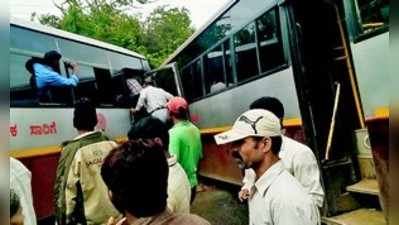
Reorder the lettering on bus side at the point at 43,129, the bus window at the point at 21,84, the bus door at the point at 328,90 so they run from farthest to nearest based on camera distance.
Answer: the lettering on bus side at the point at 43,129 → the bus window at the point at 21,84 → the bus door at the point at 328,90

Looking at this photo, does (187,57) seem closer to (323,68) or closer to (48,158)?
(48,158)

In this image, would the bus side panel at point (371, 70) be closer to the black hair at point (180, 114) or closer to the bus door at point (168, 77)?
the black hair at point (180, 114)

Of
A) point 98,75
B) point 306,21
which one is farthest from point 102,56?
point 306,21

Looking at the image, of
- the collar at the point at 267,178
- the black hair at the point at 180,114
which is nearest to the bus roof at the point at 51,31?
the black hair at the point at 180,114

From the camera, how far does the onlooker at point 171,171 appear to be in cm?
260

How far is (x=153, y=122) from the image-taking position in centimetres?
281

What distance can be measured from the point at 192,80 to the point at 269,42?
5.08 metres

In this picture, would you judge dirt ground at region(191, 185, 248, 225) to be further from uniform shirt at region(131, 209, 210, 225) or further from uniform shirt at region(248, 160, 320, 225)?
uniform shirt at region(131, 209, 210, 225)

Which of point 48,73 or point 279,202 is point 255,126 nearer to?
point 279,202

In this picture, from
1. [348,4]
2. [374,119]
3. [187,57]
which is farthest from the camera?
[187,57]

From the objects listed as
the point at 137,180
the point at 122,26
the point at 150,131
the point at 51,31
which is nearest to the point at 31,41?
the point at 51,31

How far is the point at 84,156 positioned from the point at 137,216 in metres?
1.57

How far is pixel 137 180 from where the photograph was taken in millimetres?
1601

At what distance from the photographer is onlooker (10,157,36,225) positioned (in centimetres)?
208
